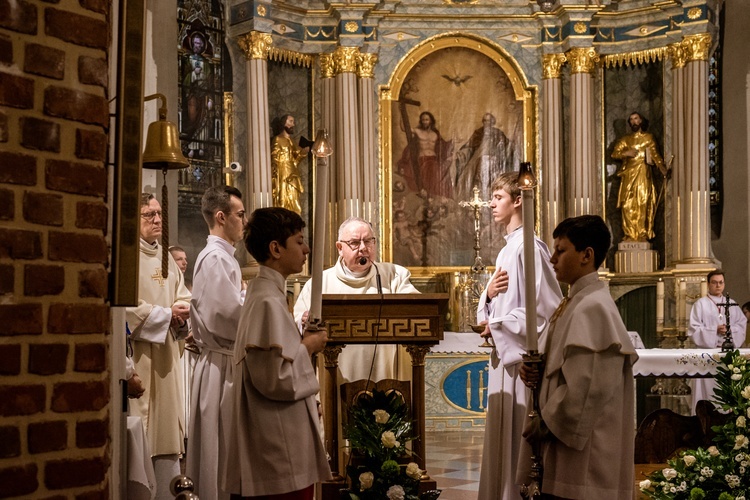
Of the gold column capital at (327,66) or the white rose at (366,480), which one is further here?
the gold column capital at (327,66)

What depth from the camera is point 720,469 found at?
13.1 feet

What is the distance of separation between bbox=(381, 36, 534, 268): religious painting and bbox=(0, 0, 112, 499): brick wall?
10939 millimetres

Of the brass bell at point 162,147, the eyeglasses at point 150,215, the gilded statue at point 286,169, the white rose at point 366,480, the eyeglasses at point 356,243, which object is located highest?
the gilded statue at point 286,169

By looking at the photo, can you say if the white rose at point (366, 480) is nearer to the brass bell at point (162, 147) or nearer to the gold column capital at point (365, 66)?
the brass bell at point (162, 147)

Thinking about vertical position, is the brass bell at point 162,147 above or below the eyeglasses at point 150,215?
above

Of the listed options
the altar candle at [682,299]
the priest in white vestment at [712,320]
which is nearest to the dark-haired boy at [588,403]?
the priest in white vestment at [712,320]

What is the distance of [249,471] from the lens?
3.32 m

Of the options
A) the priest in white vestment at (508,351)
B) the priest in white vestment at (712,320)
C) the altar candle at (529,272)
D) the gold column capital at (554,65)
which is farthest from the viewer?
the gold column capital at (554,65)

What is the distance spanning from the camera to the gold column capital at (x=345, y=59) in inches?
496

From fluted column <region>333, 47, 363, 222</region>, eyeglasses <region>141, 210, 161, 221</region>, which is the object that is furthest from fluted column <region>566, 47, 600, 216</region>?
eyeglasses <region>141, 210, 161, 221</region>

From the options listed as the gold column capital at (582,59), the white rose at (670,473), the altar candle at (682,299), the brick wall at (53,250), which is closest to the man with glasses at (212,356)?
the white rose at (670,473)

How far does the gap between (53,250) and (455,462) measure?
7303 millimetres

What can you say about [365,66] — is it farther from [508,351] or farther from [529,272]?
[529,272]

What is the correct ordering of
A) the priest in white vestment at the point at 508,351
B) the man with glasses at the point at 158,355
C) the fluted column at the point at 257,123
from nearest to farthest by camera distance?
the priest in white vestment at the point at 508,351, the man with glasses at the point at 158,355, the fluted column at the point at 257,123
